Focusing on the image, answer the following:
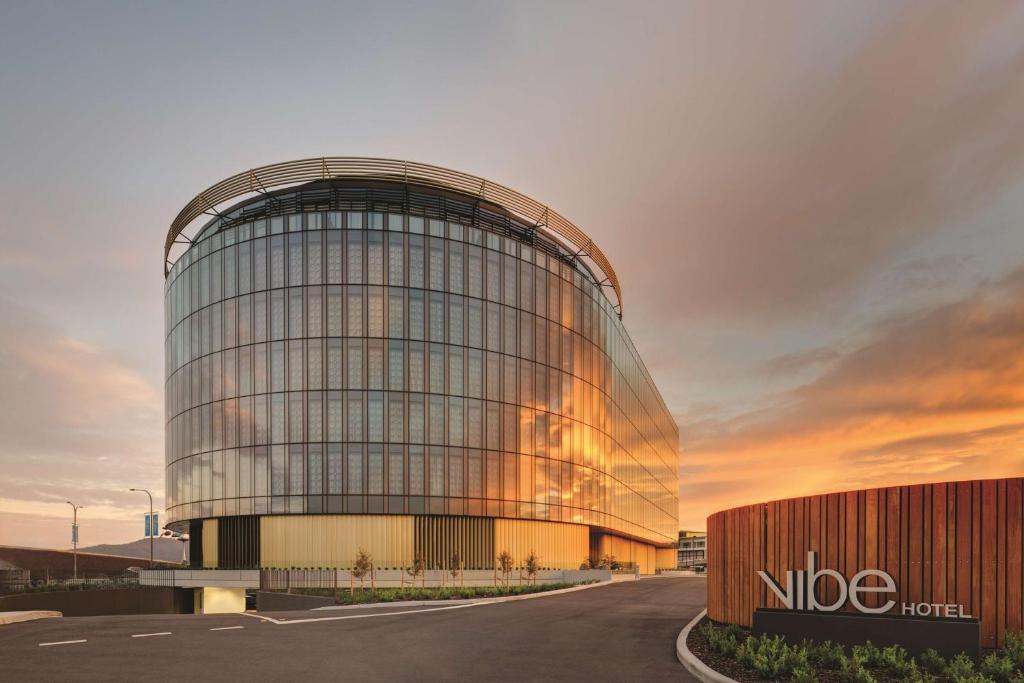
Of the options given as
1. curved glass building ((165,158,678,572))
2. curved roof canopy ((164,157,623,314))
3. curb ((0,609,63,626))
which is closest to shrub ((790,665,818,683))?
curb ((0,609,63,626))

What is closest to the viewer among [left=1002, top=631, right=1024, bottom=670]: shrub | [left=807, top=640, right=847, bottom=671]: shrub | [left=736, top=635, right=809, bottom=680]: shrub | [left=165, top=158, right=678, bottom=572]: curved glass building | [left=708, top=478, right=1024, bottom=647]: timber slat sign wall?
[left=1002, top=631, right=1024, bottom=670]: shrub

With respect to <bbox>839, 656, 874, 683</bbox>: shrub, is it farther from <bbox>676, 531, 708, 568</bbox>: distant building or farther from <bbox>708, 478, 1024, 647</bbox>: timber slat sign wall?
<bbox>676, 531, 708, 568</bbox>: distant building

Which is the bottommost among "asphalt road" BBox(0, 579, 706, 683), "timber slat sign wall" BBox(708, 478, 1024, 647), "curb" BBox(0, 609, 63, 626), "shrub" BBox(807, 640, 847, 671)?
"curb" BBox(0, 609, 63, 626)

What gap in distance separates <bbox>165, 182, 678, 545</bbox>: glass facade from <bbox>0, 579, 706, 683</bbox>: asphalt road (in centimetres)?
2326

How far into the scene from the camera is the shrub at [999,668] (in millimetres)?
10945

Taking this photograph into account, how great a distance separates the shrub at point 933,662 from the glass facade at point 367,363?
38032 mm

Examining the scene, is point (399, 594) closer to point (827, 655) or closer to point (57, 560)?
point (827, 655)

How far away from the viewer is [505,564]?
4572 cm

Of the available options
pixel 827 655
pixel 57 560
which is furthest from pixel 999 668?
pixel 57 560

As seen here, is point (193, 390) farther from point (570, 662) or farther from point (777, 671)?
point (777, 671)

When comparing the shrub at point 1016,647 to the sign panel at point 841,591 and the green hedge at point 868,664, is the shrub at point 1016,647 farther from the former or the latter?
the sign panel at point 841,591

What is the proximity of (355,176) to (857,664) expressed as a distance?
1721 inches

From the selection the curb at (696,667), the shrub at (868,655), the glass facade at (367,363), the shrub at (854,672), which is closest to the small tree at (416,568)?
the glass facade at (367,363)

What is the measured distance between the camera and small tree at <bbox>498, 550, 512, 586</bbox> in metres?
45.7
